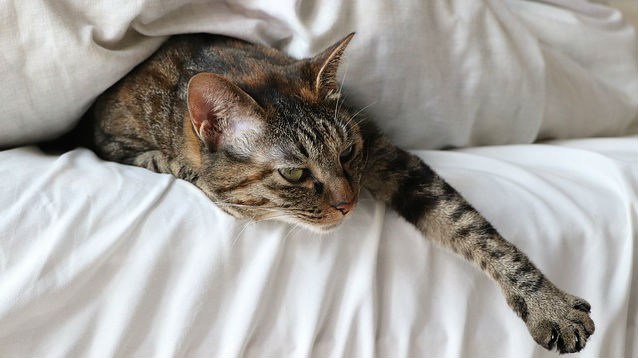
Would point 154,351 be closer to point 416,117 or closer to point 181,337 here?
point 181,337

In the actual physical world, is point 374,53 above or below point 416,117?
above

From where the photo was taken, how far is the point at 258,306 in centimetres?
82

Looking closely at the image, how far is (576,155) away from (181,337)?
34.3 inches

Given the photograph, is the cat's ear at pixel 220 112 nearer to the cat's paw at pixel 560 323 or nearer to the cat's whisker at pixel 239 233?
the cat's whisker at pixel 239 233

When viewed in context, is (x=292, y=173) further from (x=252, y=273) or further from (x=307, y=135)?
(x=252, y=273)

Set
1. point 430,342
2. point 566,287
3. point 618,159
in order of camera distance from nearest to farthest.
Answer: point 430,342, point 566,287, point 618,159

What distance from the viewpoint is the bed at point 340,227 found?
0.79m

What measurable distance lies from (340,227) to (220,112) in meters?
0.26

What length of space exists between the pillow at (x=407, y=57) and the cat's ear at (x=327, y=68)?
13 centimetres

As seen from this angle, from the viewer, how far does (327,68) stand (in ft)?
3.13

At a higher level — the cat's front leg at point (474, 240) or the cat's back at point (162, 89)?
the cat's back at point (162, 89)

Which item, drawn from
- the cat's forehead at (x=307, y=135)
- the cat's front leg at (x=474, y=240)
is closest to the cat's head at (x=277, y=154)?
the cat's forehead at (x=307, y=135)

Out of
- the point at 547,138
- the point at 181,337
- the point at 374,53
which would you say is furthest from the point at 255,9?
the point at 547,138

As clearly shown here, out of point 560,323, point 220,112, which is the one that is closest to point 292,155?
point 220,112
